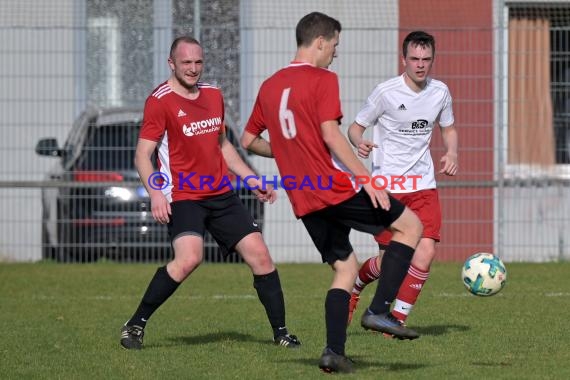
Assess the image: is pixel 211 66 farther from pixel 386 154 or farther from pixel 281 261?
pixel 386 154

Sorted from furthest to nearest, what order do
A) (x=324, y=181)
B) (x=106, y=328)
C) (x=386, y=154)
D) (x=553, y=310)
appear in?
1. (x=553, y=310)
2. (x=106, y=328)
3. (x=386, y=154)
4. (x=324, y=181)

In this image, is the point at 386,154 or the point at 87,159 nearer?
the point at 386,154

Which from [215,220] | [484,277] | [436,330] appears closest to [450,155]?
[484,277]

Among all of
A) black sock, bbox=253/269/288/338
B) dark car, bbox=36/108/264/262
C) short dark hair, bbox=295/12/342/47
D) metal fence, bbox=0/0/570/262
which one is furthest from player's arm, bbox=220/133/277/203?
metal fence, bbox=0/0/570/262

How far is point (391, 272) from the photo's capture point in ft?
24.3

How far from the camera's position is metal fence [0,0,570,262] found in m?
15.8

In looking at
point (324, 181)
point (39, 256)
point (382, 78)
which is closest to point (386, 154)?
point (324, 181)

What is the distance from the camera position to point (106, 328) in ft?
32.4

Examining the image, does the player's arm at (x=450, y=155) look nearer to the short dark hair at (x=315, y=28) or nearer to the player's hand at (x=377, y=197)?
the player's hand at (x=377, y=197)

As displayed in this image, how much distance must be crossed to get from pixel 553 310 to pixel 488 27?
6.06m

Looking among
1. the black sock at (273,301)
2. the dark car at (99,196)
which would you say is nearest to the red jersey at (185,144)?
the black sock at (273,301)

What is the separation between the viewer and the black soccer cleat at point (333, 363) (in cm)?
707

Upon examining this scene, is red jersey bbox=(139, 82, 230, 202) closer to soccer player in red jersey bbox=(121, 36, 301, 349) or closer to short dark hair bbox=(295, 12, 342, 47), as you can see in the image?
soccer player in red jersey bbox=(121, 36, 301, 349)

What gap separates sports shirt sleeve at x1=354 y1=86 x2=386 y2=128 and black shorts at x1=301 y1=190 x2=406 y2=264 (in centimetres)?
198
